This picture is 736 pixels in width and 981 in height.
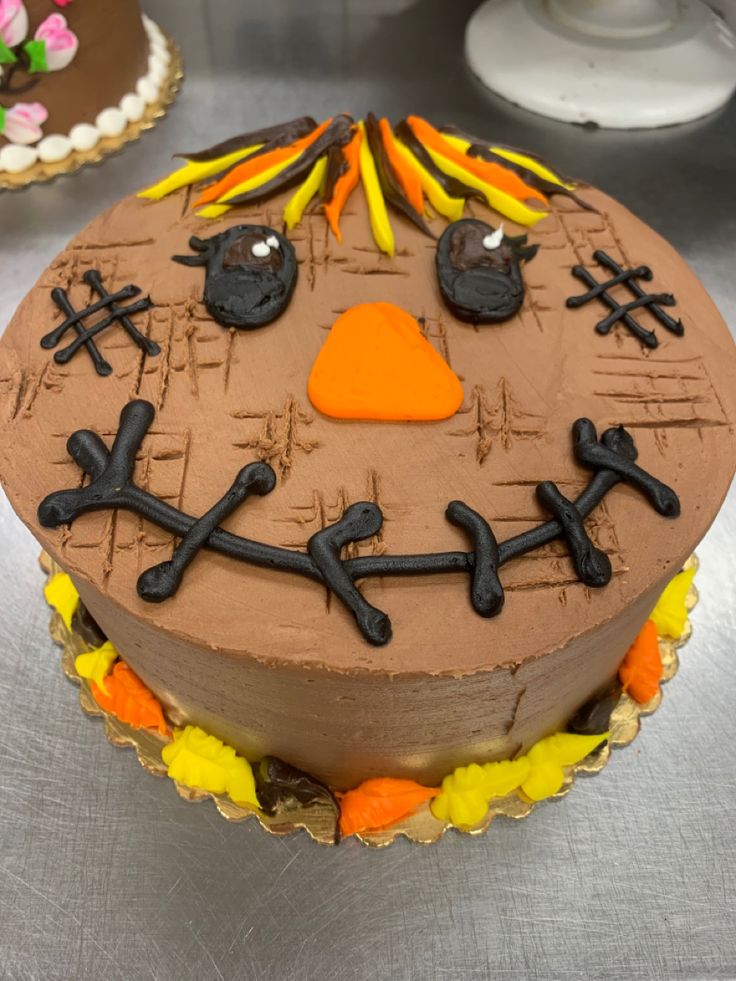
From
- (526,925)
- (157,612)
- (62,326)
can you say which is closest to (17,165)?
(62,326)

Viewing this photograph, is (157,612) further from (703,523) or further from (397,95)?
(397,95)

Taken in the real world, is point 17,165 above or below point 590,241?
below

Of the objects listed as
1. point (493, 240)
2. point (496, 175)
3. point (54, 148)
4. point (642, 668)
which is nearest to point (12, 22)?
point (54, 148)

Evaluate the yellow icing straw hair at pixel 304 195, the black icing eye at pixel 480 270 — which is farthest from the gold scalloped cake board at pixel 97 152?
the black icing eye at pixel 480 270

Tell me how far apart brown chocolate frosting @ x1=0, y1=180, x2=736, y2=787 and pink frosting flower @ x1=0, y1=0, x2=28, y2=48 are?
1258 millimetres

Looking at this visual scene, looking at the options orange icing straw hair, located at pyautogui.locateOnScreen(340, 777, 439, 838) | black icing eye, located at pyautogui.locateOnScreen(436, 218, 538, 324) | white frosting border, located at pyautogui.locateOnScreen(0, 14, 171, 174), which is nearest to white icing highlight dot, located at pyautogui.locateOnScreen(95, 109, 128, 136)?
white frosting border, located at pyautogui.locateOnScreen(0, 14, 171, 174)

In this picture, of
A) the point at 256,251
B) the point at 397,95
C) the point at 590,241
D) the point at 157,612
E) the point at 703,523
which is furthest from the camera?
the point at 397,95

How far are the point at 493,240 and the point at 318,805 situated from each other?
1.27m

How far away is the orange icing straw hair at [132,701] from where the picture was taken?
1.97 metres

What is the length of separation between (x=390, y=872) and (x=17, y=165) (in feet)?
8.92

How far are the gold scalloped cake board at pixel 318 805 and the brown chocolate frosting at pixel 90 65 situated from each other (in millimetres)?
1876

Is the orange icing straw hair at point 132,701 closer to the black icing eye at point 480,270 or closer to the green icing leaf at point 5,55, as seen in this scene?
the black icing eye at point 480,270

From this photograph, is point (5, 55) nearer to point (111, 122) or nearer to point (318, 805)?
point (111, 122)

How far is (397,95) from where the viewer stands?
365 centimetres
